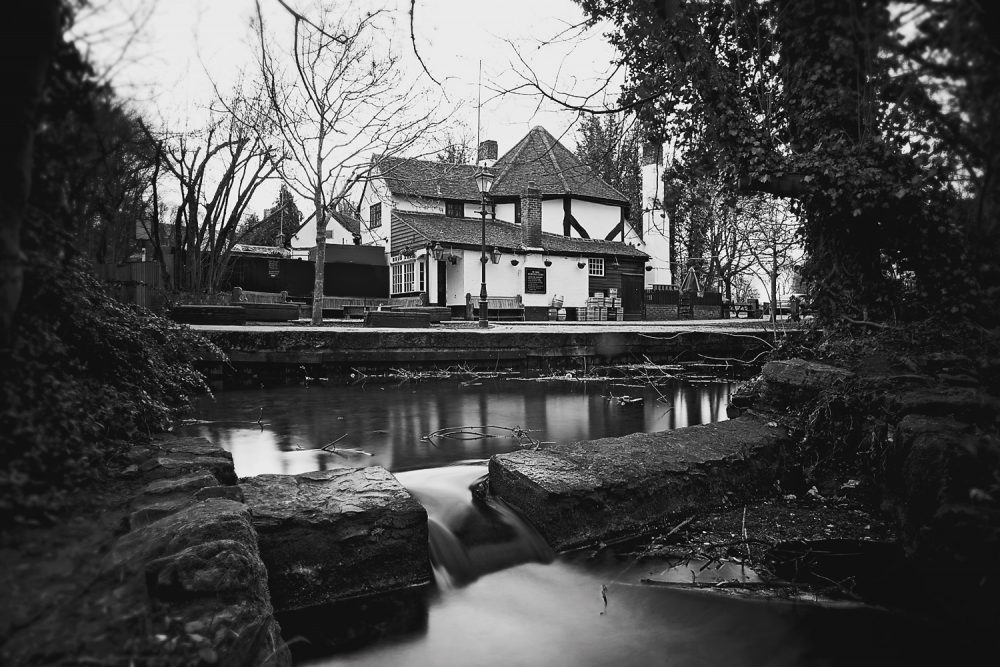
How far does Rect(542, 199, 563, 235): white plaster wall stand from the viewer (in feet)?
107

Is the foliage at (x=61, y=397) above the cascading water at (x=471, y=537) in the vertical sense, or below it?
above

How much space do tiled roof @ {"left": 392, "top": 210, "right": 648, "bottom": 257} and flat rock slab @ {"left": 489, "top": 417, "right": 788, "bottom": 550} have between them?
2325 centimetres

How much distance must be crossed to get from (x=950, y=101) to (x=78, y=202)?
2.27 meters

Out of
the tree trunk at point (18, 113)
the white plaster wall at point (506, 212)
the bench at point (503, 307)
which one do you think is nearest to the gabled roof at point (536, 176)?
the white plaster wall at point (506, 212)

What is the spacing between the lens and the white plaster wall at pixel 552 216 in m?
32.6

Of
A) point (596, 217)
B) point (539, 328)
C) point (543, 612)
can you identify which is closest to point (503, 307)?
point (596, 217)

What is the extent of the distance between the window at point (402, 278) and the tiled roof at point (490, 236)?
2.22m

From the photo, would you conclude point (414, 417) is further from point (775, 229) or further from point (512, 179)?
point (512, 179)

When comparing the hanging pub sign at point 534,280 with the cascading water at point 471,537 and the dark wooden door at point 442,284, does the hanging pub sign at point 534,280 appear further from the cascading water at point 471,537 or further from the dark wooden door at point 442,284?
the cascading water at point 471,537

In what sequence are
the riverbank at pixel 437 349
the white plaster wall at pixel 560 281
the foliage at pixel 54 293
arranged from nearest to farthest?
1. the foliage at pixel 54 293
2. the riverbank at pixel 437 349
3. the white plaster wall at pixel 560 281

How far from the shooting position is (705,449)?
3.90 m

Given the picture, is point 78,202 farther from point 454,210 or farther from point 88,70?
point 454,210

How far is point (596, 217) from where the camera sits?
34188 mm

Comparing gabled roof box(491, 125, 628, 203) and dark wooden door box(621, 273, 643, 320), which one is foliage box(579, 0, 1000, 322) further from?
gabled roof box(491, 125, 628, 203)
